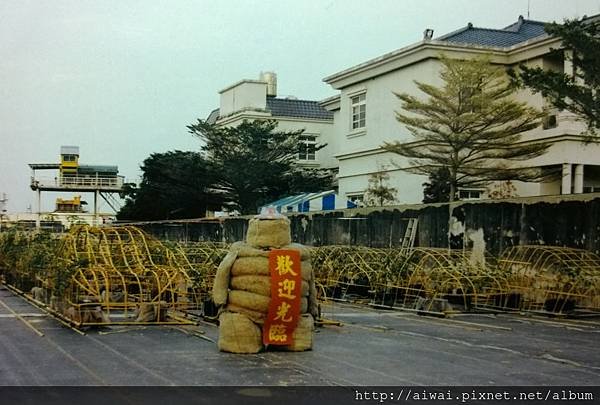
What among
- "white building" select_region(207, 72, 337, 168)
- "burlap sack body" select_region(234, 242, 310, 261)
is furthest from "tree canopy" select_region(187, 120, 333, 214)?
"burlap sack body" select_region(234, 242, 310, 261)

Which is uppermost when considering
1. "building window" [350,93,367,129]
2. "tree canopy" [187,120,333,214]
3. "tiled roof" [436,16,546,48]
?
"tiled roof" [436,16,546,48]

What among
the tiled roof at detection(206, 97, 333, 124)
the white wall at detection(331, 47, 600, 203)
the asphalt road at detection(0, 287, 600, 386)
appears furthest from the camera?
the tiled roof at detection(206, 97, 333, 124)

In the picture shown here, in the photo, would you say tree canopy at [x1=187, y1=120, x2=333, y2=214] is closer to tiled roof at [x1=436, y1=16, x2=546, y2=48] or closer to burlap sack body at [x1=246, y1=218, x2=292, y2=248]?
tiled roof at [x1=436, y1=16, x2=546, y2=48]

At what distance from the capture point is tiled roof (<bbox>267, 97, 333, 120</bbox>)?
43.7 metres

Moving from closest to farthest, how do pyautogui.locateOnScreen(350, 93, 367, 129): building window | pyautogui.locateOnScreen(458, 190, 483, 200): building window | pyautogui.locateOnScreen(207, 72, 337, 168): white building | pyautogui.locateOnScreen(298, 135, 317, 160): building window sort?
pyautogui.locateOnScreen(458, 190, 483, 200): building window → pyautogui.locateOnScreen(350, 93, 367, 129): building window → pyautogui.locateOnScreen(298, 135, 317, 160): building window → pyautogui.locateOnScreen(207, 72, 337, 168): white building

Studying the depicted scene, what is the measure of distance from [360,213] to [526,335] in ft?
39.0

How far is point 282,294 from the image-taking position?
8.84 meters

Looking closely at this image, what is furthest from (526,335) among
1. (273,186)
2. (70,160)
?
(70,160)

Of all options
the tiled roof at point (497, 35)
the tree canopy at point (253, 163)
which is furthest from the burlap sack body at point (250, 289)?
the tree canopy at point (253, 163)

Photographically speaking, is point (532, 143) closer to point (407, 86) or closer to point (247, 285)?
point (407, 86)

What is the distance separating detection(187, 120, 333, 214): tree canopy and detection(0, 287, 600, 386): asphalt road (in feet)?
80.3

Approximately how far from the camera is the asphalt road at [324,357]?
25.1 feet

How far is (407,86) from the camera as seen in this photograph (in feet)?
95.8

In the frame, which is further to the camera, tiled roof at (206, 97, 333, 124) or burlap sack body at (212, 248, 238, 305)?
tiled roof at (206, 97, 333, 124)
